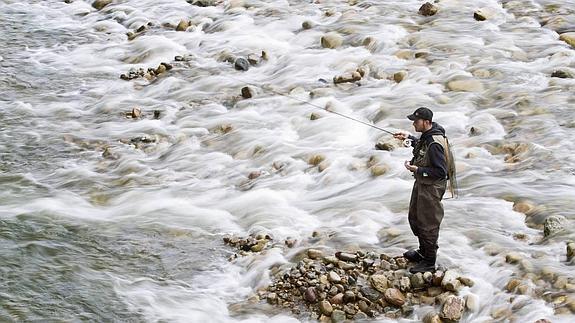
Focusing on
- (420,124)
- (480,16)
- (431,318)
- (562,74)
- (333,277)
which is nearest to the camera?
(431,318)

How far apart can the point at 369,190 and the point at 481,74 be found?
14.6 ft

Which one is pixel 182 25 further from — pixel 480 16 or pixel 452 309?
pixel 452 309

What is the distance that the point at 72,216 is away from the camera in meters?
10.4

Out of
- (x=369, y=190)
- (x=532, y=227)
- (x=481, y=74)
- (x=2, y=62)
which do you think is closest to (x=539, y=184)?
(x=532, y=227)

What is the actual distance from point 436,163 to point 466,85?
613cm

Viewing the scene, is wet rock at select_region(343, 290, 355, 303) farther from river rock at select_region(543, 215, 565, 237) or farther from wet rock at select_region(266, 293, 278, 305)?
river rock at select_region(543, 215, 565, 237)

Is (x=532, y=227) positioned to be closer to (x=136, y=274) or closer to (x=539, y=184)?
(x=539, y=184)

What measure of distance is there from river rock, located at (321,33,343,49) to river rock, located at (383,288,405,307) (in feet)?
28.3

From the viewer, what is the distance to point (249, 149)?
40.5ft

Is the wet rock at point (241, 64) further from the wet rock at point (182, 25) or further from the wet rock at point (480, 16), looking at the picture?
the wet rock at point (480, 16)

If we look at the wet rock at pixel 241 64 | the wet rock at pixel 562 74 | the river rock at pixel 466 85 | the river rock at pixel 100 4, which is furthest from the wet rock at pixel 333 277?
the river rock at pixel 100 4

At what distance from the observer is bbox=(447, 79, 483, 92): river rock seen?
44.4ft

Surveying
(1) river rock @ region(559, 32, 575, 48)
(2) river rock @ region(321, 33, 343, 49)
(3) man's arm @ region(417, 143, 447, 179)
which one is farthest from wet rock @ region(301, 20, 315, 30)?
(3) man's arm @ region(417, 143, 447, 179)

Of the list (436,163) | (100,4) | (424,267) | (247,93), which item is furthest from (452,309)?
(100,4)
